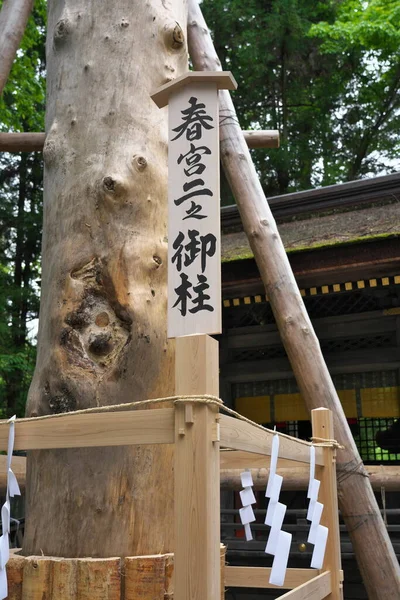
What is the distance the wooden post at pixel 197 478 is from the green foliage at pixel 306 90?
43.4ft

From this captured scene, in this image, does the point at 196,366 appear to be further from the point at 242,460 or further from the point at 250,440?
the point at 242,460

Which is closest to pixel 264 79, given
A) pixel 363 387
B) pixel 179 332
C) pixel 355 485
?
pixel 363 387

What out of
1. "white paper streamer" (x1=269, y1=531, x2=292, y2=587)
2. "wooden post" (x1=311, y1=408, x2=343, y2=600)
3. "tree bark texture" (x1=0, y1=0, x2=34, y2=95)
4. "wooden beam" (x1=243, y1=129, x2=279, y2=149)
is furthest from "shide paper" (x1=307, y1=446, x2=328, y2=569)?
"tree bark texture" (x1=0, y1=0, x2=34, y2=95)

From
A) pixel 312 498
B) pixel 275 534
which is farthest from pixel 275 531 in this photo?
pixel 312 498

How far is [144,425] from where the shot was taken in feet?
5.61

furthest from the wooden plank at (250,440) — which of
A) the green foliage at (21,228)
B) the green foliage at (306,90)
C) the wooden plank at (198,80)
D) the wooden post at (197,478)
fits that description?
the green foliage at (306,90)

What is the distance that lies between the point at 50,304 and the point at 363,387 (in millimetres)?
5986

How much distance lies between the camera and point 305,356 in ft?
11.5

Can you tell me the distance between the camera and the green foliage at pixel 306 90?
14648 millimetres

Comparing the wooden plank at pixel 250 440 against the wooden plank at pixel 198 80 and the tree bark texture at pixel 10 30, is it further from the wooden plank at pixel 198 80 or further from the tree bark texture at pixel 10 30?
the tree bark texture at pixel 10 30

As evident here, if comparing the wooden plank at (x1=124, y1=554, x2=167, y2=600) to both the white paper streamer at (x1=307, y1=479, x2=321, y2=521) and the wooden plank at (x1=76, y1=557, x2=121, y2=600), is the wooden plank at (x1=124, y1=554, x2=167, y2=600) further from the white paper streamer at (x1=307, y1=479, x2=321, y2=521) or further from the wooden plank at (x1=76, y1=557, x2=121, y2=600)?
the white paper streamer at (x1=307, y1=479, x2=321, y2=521)

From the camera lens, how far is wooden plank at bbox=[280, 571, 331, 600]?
2305 millimetres

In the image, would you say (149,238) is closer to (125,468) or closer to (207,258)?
(207,258)

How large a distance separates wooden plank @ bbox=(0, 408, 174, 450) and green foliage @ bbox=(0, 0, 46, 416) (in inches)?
346
